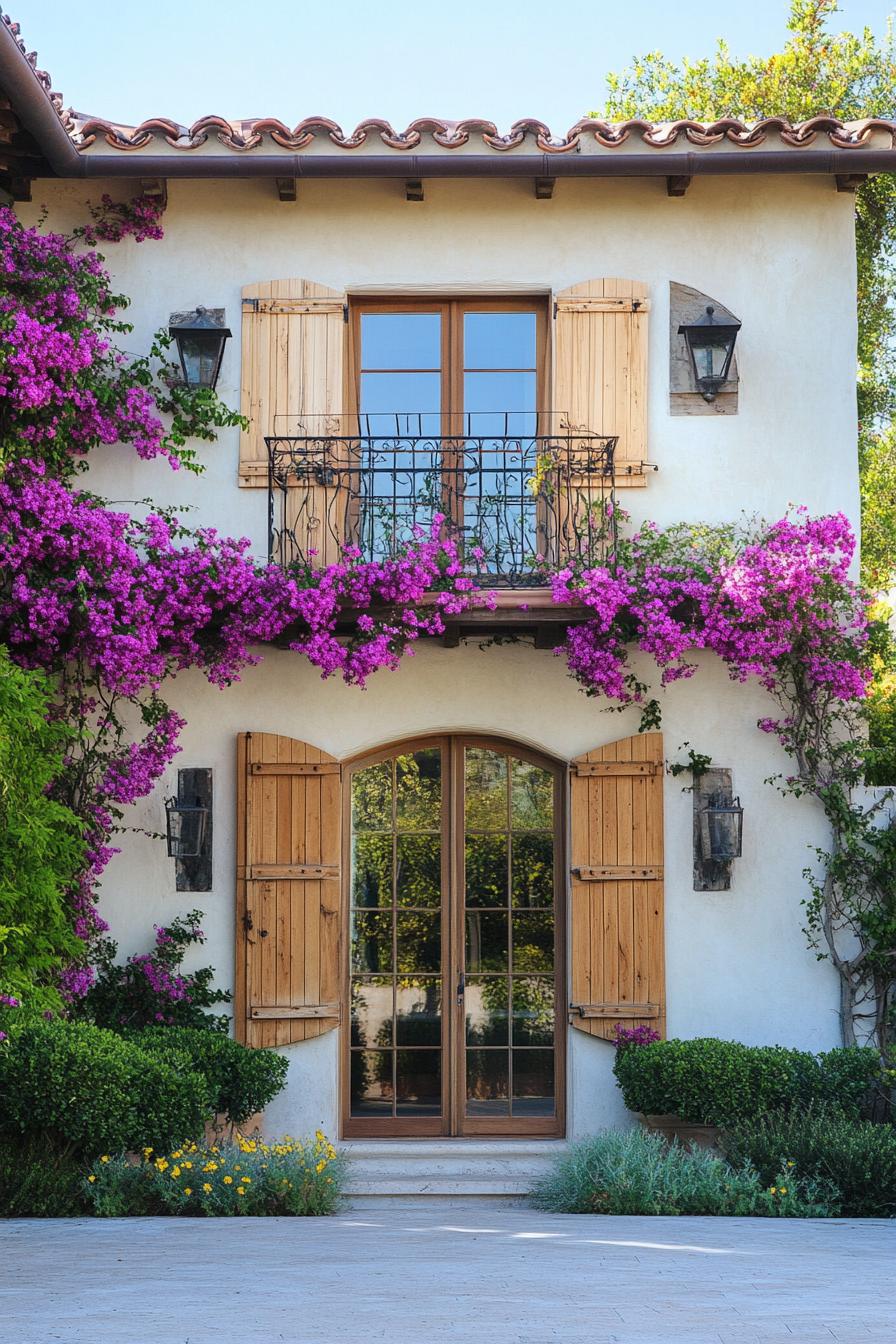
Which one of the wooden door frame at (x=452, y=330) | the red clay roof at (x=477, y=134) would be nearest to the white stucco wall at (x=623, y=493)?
the wooden door frame at (x=452, y=330)

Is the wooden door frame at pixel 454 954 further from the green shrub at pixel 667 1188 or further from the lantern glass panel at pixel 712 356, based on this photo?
the lantern glass panel at pixel 712 356

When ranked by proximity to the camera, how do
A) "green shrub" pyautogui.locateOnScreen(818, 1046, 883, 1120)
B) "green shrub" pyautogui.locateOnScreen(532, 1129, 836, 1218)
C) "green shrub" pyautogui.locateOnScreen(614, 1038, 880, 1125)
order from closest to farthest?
"green shrub" pyautogui.locateOnScreen(532, 1129, 836, 1218)
"green shrub" pyautogui.locateOnScreen(614, 1038, 880, 1125)
"green shrub" pyautogui.locateOnScreen(818, 1046, 883, 1120)

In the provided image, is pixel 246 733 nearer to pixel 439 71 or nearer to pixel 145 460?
pixel 145 460

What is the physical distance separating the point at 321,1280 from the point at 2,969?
2.57m

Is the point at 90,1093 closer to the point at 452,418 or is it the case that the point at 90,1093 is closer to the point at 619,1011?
the point at 619,1011

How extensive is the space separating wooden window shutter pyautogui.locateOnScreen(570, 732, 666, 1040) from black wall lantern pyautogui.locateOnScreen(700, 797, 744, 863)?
0.84ft

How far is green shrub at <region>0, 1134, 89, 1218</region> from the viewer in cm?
674

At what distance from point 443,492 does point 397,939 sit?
2.59 metres

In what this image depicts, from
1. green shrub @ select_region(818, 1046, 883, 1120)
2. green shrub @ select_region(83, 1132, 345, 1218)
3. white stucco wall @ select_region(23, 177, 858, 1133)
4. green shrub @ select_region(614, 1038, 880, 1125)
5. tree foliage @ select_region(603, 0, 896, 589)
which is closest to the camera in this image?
green shrub @ select_region(83, 1132, 345, 1218)

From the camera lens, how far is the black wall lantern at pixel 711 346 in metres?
8.43

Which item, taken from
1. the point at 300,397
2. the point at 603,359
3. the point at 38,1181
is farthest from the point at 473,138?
the point at 38,1181

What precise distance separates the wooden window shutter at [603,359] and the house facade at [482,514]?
2cm

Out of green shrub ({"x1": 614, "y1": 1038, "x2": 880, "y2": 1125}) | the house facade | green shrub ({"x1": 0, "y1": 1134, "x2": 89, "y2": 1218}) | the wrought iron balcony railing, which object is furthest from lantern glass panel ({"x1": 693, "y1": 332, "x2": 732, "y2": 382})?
green shrub ({"x1": 0, "y1": 1134, "x2": 89, "y2": 1218})

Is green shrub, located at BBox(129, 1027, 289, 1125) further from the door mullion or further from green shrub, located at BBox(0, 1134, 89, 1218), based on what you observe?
the door mullion
